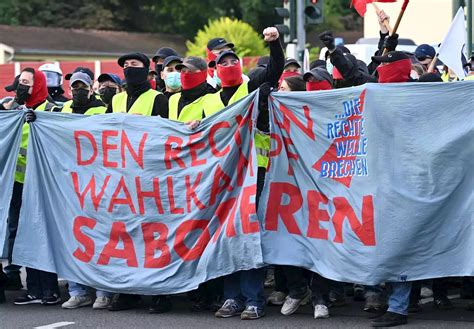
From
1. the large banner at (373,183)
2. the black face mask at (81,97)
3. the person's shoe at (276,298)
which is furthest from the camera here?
the black face mask at (81,97)

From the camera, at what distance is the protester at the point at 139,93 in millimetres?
10195

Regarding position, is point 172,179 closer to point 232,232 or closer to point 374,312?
point 232,232

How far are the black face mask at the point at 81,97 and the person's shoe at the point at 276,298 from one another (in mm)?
2473

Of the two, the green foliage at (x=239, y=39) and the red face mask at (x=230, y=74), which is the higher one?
the green foliage at (x=239, y=39)

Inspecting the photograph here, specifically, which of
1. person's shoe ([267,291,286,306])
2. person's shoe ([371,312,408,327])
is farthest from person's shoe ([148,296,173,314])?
person's shoe ([371,312,408,327])

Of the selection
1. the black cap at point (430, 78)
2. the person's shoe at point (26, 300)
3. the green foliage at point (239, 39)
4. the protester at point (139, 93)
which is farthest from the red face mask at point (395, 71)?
the green foliage at point (239, 39)

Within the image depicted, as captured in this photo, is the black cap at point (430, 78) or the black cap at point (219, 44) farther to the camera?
the black cap at point (219, 44)

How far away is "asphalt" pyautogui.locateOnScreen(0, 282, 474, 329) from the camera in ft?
29.6

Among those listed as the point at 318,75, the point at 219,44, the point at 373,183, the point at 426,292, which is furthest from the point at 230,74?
the point at 426,292

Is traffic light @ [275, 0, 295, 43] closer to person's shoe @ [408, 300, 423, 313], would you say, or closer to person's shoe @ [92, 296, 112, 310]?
person's shoe @ [92, 296, 112, 310]

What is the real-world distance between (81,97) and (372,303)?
3.30 meters

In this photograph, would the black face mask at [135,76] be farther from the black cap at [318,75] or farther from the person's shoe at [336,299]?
the person's shoe at [336,299]

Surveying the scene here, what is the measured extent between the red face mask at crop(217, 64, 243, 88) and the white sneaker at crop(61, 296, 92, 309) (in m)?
2.26

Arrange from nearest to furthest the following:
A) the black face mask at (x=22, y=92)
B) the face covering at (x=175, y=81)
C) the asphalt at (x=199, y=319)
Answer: the asphalt at (x=199, y=319) → the black face mask at (x=22, y=92) → the face covering at (x=175, y=81)
